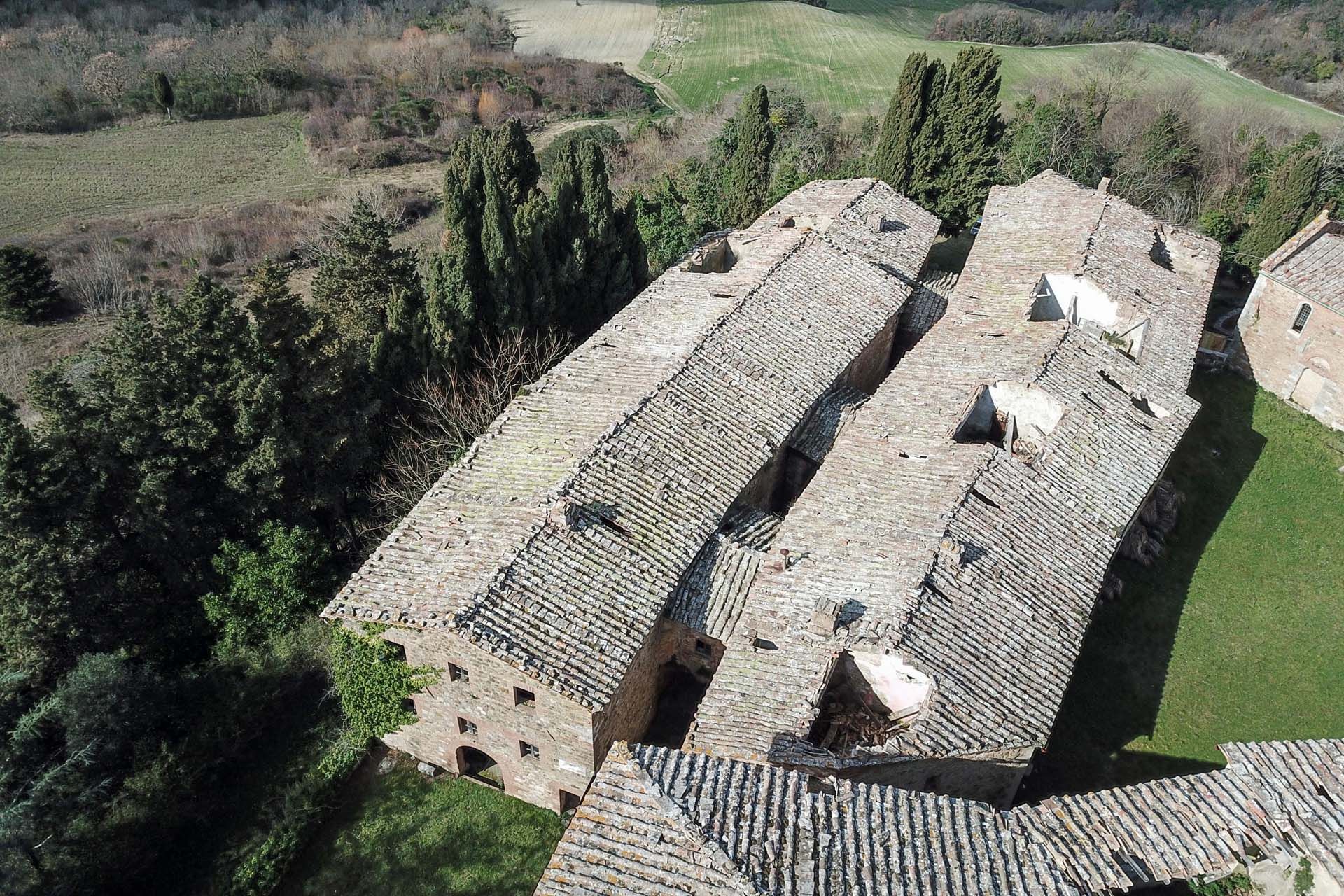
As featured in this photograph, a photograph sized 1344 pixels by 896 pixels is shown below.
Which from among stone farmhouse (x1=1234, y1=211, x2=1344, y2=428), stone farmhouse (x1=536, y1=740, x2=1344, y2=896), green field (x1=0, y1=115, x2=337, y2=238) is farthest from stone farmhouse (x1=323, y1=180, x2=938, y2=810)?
green field (x1=0, y1=115, x2=337, y2=238)

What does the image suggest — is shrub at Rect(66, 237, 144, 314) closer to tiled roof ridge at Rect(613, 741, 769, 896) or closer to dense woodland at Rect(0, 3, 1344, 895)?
dense woodland at Rect(0, 3, 1344, 895)

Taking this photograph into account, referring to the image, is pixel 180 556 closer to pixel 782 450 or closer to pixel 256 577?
pixel 256 577

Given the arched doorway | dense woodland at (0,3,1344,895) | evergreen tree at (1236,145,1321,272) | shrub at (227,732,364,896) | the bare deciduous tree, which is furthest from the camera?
evergreen tree at (1236,145,1321,272)

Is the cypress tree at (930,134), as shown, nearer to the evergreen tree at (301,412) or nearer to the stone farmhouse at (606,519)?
the stone farmhouse at (606,519)

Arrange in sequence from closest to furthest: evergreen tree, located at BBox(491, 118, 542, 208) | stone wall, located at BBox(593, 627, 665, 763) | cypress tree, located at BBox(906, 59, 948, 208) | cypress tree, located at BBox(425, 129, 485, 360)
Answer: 1. stone wall, located at BBox(593, 627, 665, 763)
2. cypress tree, located at BBox(425, 129, 485, 360)
3. evergreen tree, located at BBox(491, 118, 542, 208)
4. cypress tree, located at BBox(906, 59, 948, 208)

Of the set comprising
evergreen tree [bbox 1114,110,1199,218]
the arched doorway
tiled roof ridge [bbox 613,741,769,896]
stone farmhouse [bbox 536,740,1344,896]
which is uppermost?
evergreen tree [bbox 1114,110,1199,218]

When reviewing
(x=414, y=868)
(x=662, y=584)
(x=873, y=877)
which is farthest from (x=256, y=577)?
(x=873, y=877)

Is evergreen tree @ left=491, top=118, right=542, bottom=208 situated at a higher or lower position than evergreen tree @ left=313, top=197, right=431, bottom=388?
higher
